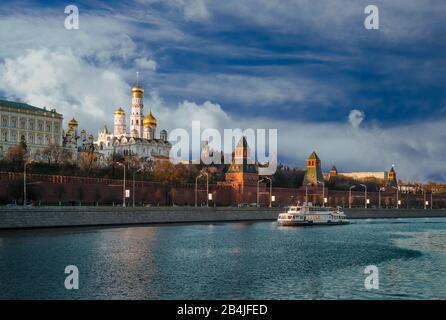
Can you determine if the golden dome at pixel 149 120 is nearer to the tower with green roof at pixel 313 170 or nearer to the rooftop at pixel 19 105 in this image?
the rooftop at pixel 19 105

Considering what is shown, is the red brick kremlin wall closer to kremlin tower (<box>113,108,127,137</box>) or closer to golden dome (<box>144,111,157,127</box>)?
golden dome (<box>144,111,157,127</box>)

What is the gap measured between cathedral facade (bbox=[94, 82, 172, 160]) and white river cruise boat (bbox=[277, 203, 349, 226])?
46.6 m

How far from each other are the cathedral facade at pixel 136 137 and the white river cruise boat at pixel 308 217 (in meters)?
46.6

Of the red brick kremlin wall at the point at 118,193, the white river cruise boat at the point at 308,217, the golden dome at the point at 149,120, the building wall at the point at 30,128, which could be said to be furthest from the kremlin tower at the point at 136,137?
the white river cruise boat at the point at 308,217

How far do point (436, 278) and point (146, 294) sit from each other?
10549 mm

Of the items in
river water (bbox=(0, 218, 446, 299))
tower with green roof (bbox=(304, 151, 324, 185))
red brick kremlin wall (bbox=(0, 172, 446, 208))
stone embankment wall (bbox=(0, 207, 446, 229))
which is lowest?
Result: river water (bbox=(0, 218, 446, 299))

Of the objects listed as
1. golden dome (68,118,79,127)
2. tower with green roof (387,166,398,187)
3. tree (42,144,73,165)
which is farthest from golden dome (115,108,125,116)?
tower with green roof (387,166,398,187)

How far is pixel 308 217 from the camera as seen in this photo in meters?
57.1

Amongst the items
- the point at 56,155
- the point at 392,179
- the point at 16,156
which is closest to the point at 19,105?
the point at 56,155

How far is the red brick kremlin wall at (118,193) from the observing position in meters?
49.8

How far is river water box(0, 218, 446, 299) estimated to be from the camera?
18.5 m
